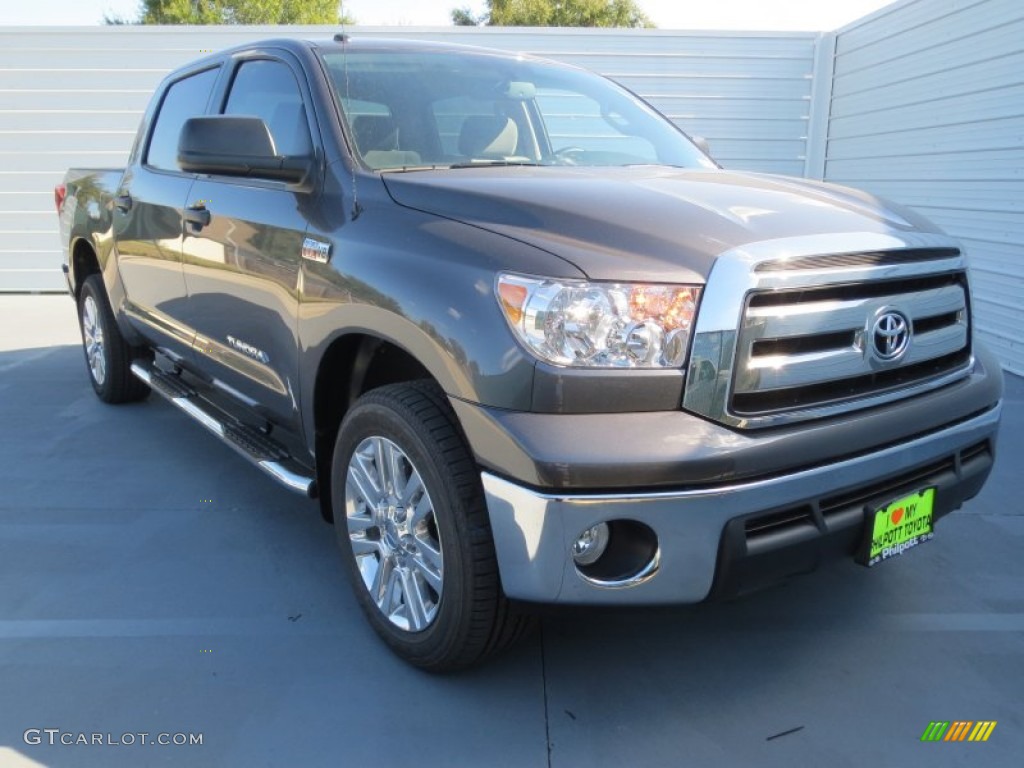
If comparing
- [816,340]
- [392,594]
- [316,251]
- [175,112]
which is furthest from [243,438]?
[816,340]

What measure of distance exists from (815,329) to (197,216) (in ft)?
8.30

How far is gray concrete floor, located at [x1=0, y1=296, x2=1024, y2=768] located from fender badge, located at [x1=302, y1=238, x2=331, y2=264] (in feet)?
3.89

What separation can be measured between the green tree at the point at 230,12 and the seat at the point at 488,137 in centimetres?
2771

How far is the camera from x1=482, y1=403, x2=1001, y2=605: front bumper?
1.93m

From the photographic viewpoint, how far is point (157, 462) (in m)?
4.33

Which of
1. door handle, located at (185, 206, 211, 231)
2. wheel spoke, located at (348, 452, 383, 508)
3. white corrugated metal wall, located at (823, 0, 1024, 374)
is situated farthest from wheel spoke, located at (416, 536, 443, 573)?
white corrugated metal wall, located at (823, 0, 1024, 374)

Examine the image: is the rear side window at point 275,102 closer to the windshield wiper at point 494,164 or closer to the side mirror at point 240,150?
the side mirror at point 240,150

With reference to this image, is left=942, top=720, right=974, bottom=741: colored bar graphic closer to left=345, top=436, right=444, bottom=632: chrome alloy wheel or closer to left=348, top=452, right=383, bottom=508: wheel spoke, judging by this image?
left=345, top=436, right=444, bottom=632: chrome alloy wheel

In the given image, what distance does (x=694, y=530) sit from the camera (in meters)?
1.95

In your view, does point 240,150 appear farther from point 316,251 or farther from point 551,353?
point 551,353

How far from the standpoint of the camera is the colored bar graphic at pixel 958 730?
2.22m

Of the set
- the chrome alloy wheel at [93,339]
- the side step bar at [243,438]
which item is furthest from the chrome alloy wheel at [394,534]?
the chrome alloy wheel at [93,339]

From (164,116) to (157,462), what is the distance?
1.84 m

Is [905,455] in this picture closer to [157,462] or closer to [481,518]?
[481,518]
